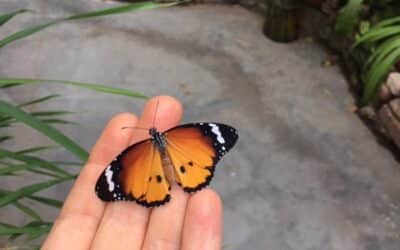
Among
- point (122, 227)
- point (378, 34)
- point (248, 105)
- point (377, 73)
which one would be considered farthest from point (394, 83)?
point (122, 227)

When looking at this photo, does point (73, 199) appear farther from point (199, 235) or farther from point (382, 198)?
point (382, 198)

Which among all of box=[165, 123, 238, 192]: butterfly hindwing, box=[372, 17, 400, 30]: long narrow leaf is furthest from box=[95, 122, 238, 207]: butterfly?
box=[372, 17, 400, 30]: long narrow leaf

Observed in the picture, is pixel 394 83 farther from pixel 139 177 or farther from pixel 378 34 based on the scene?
pixel 139 177

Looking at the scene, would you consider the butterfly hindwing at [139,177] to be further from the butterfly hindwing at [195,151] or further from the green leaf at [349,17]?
the green leaf at [349,17]

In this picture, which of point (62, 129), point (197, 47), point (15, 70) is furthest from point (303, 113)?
point (15, 70)

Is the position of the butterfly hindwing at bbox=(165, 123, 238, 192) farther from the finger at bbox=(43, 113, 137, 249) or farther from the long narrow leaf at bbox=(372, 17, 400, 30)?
the long narrow leaf at bbox=(372, 17, 400, 30)

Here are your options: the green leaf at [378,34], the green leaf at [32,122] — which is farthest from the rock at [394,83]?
the green leaf at [32,122]
